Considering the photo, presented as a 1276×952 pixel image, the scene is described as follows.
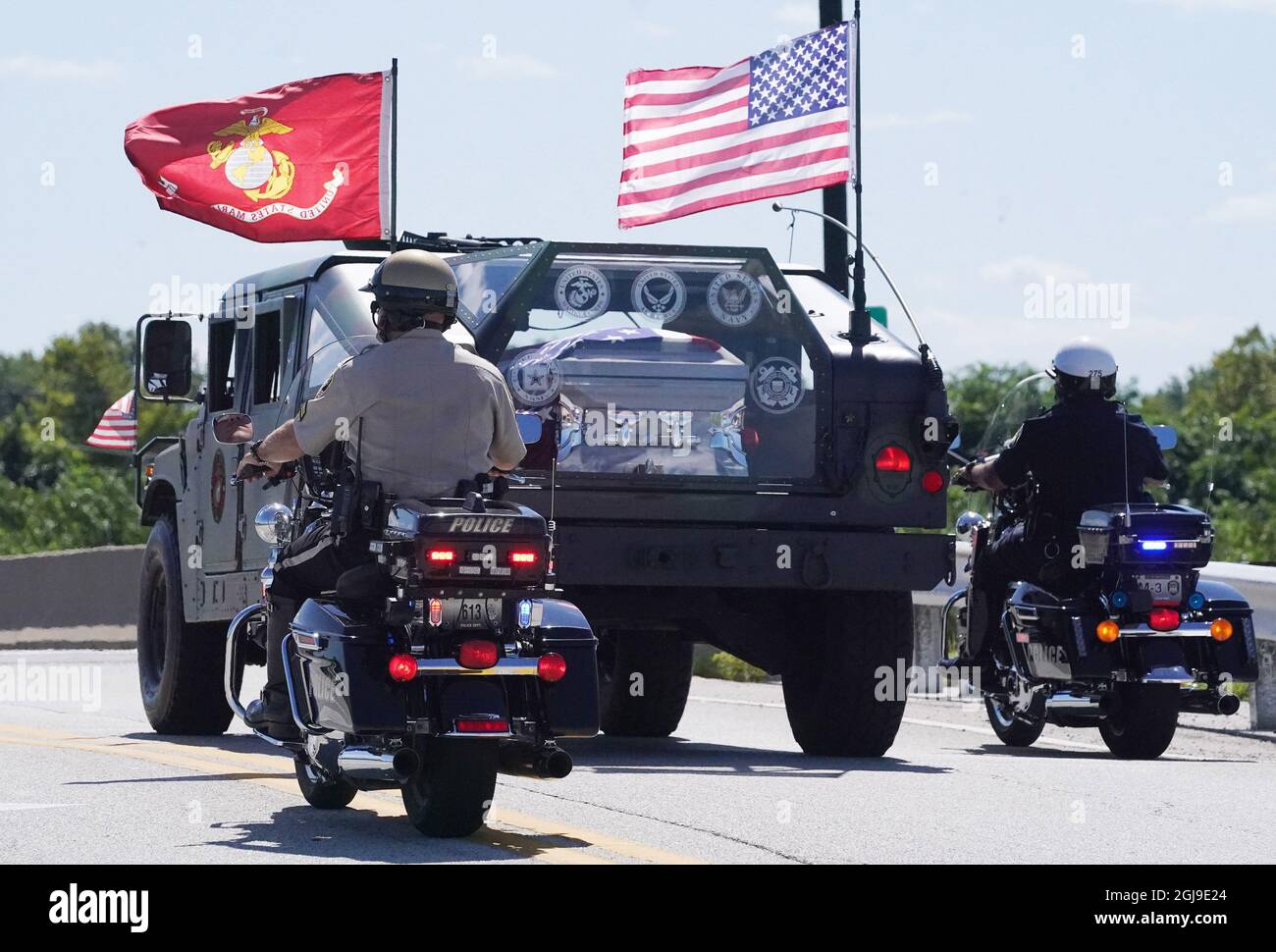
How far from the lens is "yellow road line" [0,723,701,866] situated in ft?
27.2

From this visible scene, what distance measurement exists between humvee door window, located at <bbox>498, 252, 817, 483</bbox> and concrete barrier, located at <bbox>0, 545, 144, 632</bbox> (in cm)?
1587

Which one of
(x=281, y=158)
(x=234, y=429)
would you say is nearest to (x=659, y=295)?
(x=234, y=429)

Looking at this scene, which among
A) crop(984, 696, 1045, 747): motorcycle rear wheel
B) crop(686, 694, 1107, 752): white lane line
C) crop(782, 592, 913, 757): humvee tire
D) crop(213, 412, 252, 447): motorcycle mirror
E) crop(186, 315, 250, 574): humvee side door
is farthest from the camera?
crop(686, 694, 1107, 752): white lane line

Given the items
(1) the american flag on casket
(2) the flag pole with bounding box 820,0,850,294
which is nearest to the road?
(1) the american flag on casket

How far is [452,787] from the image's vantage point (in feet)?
27.6

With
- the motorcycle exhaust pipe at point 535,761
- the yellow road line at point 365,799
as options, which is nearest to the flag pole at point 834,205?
the yellow road line at point 365,799

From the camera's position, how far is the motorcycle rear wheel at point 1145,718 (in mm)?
12758

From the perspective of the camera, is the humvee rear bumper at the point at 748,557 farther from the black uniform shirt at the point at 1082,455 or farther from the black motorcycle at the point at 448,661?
the black motorcycle at the point at 448,661

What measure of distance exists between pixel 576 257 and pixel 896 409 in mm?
1728

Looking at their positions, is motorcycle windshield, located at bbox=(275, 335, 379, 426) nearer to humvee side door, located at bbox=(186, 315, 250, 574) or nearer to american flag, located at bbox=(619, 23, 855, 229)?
humvee side door, located at bbox=(186, 315, 250, 574)

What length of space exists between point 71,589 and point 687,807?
19.8 m

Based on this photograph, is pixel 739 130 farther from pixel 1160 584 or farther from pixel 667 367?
pixel 1160 584
